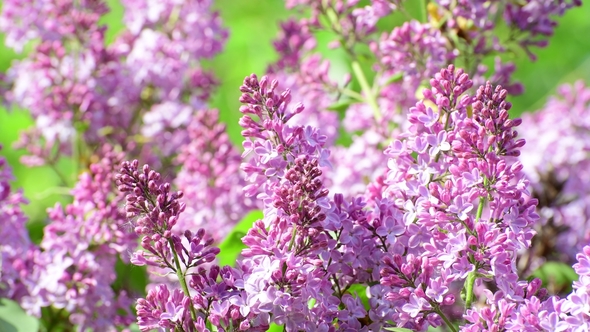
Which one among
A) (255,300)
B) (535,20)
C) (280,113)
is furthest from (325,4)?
(255,300)

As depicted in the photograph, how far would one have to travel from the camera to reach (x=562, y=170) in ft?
5.66

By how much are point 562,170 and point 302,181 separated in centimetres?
112

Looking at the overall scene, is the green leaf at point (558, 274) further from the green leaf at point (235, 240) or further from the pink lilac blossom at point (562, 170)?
the green leaf at point (235, 240)

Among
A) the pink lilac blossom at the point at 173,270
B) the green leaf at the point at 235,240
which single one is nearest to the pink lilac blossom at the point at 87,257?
the green leaf at the point at 235,240

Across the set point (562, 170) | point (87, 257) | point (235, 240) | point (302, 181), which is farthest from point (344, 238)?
point (562, 170)

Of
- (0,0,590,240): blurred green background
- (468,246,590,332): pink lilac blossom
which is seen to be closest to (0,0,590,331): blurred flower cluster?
(468,246,590,332): pink lilac blossom

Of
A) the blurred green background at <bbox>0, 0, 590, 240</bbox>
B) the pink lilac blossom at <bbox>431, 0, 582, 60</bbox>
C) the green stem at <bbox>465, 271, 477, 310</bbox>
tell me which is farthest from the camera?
the blurred green background at <bbox>0, 0, 590, 240</bbox>

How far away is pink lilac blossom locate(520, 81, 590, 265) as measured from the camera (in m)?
1.62

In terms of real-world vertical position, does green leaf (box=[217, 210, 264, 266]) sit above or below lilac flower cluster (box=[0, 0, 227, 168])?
below

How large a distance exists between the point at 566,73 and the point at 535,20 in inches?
76.4

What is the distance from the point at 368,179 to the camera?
1395 millimetres

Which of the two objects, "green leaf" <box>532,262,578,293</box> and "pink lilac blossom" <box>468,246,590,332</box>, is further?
"green leaf" <box>532,262,578,293</box>

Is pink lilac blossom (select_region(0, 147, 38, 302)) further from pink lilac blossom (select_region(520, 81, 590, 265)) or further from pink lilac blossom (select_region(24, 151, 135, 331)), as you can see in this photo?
pink lilac blossom (select_region(520, 81, 590, 265))

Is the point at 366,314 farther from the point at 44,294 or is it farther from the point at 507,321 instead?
the point at 44,294
